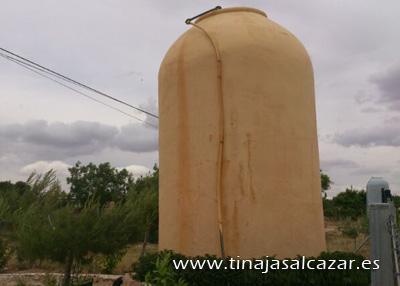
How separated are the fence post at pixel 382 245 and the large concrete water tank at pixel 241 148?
12.3 feet

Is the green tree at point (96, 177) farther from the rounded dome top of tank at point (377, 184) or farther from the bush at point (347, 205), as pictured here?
the rounded dome top of tank at point (377, 184)

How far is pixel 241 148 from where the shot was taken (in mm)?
7789

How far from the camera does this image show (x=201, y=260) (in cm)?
731

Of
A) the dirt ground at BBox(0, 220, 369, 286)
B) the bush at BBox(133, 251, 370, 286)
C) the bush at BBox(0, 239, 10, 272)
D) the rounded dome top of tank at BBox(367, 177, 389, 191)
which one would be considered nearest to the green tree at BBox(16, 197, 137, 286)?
the dirt ground at BBox(0, 220, 369, 286)

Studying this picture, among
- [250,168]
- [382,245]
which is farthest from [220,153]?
[382,245]

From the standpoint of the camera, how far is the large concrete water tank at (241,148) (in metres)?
7.70

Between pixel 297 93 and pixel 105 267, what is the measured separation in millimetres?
9169

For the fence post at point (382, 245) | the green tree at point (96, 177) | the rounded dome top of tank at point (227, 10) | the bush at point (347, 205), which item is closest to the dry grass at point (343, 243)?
the bush at point (347, 205)

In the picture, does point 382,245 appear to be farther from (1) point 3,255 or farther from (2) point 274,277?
(1) point 3,255

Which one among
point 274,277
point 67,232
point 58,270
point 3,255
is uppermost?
point 67,232

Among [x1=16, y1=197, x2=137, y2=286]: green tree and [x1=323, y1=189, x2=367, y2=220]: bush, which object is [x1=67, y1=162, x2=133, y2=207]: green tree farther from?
[x1=16, y1=197, x2=137, y2=286]: green tree

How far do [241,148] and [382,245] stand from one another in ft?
13.2

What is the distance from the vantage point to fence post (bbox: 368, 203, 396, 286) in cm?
389

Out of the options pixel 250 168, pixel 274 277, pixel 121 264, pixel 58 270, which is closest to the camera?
pixel 274 277
